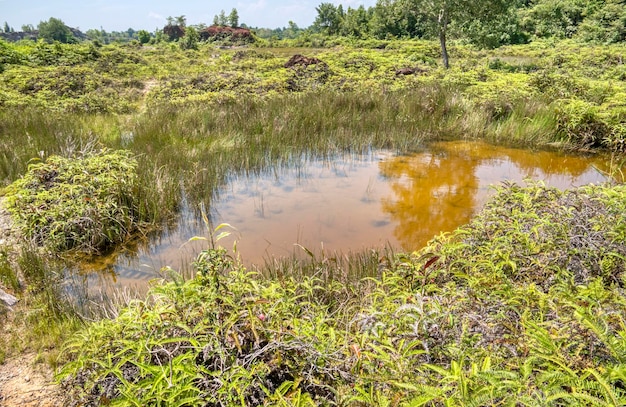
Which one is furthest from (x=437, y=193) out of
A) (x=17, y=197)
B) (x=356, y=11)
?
(x=356, y=11)

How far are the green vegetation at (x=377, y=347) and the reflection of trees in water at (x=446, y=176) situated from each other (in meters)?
2.12

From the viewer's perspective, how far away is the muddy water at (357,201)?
425 cm

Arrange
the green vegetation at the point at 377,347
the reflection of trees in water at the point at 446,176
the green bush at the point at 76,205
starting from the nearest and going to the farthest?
the green vegetation at the point at 377,347 → the green bush at the point at 76,205 → the reflection of trees in water at the point at 446,176

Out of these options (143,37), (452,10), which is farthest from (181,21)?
(452,10)

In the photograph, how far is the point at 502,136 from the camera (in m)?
7.75

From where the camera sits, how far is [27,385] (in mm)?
2318

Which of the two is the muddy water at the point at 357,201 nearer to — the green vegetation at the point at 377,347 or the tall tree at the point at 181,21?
the green vegetation at the point at 377,347

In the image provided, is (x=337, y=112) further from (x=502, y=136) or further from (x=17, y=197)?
(x=17, y=197)

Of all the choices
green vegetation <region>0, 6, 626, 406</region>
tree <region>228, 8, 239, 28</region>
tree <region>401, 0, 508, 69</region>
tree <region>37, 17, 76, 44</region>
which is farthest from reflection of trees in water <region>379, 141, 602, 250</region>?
tree <region>37, 17, 76, 44</region>

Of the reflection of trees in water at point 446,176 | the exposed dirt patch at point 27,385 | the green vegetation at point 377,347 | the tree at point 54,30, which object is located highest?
the tree at point 54,30

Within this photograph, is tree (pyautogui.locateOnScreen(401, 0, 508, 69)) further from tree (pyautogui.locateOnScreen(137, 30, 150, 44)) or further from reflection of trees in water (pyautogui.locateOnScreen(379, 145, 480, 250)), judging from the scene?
tree (pyautogui.locateOnScreen(137, 30, 150, 44))

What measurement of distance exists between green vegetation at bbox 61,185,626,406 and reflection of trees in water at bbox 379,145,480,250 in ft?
6.86

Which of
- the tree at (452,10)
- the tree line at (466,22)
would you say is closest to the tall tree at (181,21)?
the tree line at (466,22)

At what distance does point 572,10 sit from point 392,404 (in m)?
38.3
